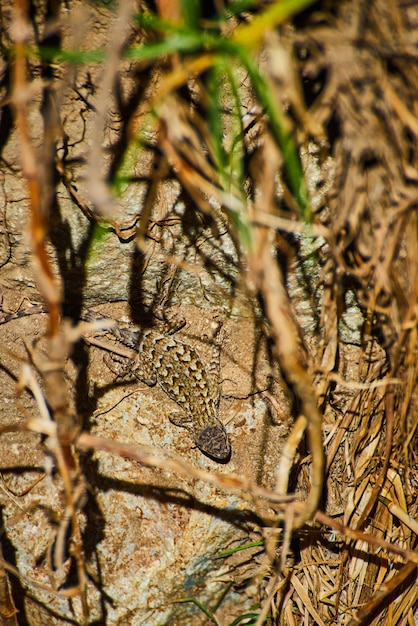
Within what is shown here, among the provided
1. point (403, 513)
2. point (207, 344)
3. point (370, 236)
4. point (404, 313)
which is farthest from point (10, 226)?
point (403, 513)

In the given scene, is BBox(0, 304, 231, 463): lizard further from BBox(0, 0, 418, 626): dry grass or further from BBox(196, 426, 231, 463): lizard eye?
BBox(0, 0, 418, 626): dry grass

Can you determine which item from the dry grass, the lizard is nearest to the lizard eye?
the lizard

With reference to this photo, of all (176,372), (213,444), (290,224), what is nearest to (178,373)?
(176,372)

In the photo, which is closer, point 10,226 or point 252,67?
point 252,67

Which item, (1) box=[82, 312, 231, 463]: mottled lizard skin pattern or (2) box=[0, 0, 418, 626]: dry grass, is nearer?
(2) box=[0, 0, 418, 626]: dry grass

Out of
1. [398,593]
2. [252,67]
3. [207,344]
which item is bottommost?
[398,593]

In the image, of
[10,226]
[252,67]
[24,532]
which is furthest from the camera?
[24,532]

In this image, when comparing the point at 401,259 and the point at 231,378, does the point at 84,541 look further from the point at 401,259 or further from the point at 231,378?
the point at 401,259

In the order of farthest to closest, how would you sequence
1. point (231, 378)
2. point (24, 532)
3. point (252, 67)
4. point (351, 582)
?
point (231, 378) → point (24, 532) → point (351, 582) → point (252, 67)
